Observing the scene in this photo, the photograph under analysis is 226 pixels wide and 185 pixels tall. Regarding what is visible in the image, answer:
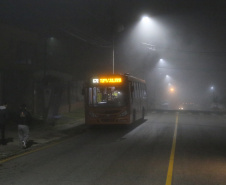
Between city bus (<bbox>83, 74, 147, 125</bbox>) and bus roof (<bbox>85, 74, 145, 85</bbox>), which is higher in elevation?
bus roof (<bbox>85, 74, 145, 85</bbox>)

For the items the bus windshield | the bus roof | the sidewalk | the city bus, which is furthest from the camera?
the bus roof

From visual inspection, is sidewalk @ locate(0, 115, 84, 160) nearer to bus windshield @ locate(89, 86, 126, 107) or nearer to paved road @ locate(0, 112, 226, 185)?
paved road @ locate(0, 112, 226, 185)

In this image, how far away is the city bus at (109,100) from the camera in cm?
1905

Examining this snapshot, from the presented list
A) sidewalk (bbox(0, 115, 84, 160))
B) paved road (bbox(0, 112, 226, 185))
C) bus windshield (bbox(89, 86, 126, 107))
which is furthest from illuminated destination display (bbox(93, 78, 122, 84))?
paved road (bbox(0, 112, 226, 185))

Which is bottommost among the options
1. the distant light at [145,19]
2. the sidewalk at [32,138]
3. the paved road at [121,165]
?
the paved road at [121,165]

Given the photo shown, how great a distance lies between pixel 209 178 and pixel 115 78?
12.3 meters

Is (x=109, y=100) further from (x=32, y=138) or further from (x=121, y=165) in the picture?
(x=121, y=165)

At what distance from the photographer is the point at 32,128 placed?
1977cm

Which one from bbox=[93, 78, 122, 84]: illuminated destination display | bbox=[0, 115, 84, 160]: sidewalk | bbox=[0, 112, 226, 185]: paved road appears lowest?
bbox=[0, 112, 226, 185]: paved road

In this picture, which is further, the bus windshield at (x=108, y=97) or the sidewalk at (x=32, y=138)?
the bus windshield at (x=108, y=97)

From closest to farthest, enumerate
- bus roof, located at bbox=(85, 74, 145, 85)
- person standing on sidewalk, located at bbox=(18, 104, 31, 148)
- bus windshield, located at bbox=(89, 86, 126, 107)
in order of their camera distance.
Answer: person standing on sidewalk, located at bbox=(18, 104, 31, 148), bus windshield, located at bbox=(89, 86, 126, 107), bus roof, located at bbox=(85, 74, 145, 85)

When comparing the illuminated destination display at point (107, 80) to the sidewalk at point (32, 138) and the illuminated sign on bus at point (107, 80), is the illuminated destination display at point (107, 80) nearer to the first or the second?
the illuminated sign on bus at point (107, 80)

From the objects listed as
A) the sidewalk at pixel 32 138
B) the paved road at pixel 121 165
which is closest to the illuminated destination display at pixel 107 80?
the sidewalk at pixel 32 138

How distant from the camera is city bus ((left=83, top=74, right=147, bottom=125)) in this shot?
19.0 m
